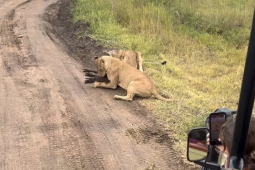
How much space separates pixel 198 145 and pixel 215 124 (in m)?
0.15

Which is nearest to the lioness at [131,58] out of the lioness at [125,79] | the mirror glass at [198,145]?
the lioness at [125,79]

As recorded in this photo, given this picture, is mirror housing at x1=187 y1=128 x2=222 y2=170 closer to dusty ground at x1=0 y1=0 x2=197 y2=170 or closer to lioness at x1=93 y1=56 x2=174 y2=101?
dusty ground at x1=0 y1=0 x2=197 y2=170

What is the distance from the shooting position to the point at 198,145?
6.29ft

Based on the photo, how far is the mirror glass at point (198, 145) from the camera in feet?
6.24

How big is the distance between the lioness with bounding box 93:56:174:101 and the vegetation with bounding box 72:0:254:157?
24cm

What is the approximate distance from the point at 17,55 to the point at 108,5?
185 inches

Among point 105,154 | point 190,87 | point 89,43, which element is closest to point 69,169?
point 105,154

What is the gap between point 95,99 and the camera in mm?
6418

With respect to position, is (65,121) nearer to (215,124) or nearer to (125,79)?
(125,79)

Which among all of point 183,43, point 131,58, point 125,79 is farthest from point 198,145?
point 183,43

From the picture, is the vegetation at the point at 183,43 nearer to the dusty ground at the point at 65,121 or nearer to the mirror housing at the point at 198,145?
the dusty ground at the point at 65,121

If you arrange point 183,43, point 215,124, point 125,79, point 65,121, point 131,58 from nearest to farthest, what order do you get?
1. point 215,124
2. point 65,121
3. point 125,79
4. point 131,58
5. point 183,43

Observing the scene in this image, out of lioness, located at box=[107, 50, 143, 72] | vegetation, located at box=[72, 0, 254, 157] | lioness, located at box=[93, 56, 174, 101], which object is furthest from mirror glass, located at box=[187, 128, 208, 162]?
lioness, located at box=[107, 50, 143, 72]

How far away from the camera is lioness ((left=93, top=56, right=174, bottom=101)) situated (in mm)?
6504
